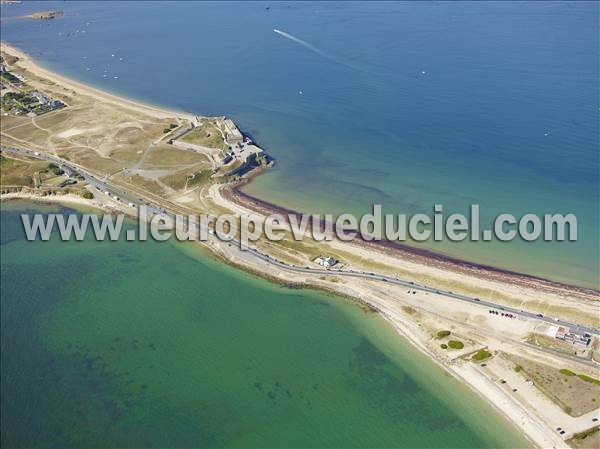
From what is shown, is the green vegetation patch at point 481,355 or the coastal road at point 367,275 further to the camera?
the coastal road at point 367,275

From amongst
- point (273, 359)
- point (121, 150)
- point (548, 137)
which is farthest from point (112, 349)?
point (548, 137)

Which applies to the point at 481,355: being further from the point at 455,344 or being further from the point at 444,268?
the point at 444,268

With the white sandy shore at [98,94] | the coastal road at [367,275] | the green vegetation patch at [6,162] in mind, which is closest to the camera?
the coastal road at [367,275]

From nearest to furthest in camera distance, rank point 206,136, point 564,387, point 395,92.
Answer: point 564,387 → point 206,136 → point 395,92

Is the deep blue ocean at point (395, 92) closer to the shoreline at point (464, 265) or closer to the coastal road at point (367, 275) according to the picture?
the shoreline at point (464, 265)

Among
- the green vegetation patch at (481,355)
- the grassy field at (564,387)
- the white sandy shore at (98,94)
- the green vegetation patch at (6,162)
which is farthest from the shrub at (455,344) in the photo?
the green vegetation patch at (6,162)

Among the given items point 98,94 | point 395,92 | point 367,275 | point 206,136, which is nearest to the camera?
point 367,275

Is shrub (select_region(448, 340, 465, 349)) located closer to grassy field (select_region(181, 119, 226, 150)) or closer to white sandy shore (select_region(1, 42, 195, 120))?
grassy field (select_region(181, 119, 226, 150))

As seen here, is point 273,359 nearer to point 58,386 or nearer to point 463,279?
point 58,386

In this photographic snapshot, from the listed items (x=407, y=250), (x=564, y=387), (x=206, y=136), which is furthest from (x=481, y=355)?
(x=206, y=136)

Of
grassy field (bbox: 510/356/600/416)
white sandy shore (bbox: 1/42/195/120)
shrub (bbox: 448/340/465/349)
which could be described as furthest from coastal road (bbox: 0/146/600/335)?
white sandy shore (bbox: 1/42/195/120)
